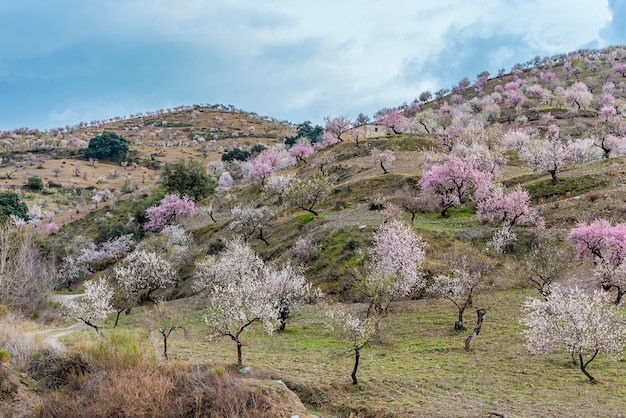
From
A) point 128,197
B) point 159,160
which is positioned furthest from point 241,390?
point 159,160

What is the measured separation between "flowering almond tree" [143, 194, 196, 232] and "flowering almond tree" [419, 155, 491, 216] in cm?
4518

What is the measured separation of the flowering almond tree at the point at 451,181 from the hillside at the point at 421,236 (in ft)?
Answer: 2.14

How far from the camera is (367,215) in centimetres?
5450

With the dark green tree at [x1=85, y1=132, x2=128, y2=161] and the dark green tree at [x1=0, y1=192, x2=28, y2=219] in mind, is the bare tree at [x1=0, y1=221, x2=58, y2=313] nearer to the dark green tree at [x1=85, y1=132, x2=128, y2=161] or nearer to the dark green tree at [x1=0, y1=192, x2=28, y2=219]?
the dark green tree at [x1=0, y1=192, x2=28, y2=219]

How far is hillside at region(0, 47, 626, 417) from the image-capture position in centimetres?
1833

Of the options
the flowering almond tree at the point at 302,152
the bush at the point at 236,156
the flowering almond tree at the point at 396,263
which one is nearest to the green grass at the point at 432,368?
the flowering almond tree at the point at 396,263

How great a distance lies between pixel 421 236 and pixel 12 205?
4175 inches

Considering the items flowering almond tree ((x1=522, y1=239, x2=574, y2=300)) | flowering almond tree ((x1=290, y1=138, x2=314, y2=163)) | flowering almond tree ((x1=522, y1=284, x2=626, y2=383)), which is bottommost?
flowering almond tree ((x1=522, y1=284, x2=626, y2=383))

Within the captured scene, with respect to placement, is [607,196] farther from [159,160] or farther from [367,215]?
[159,160]

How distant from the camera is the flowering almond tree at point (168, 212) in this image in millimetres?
80188

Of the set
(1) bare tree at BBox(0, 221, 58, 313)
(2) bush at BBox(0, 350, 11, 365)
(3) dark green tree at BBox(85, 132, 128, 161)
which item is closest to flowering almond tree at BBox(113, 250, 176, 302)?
(1) bare tree at BBox(0, 221, 58, 313)

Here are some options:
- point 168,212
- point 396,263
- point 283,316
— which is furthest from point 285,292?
point 168,212

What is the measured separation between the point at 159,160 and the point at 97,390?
164545 millimetres

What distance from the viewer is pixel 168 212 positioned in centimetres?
8038
